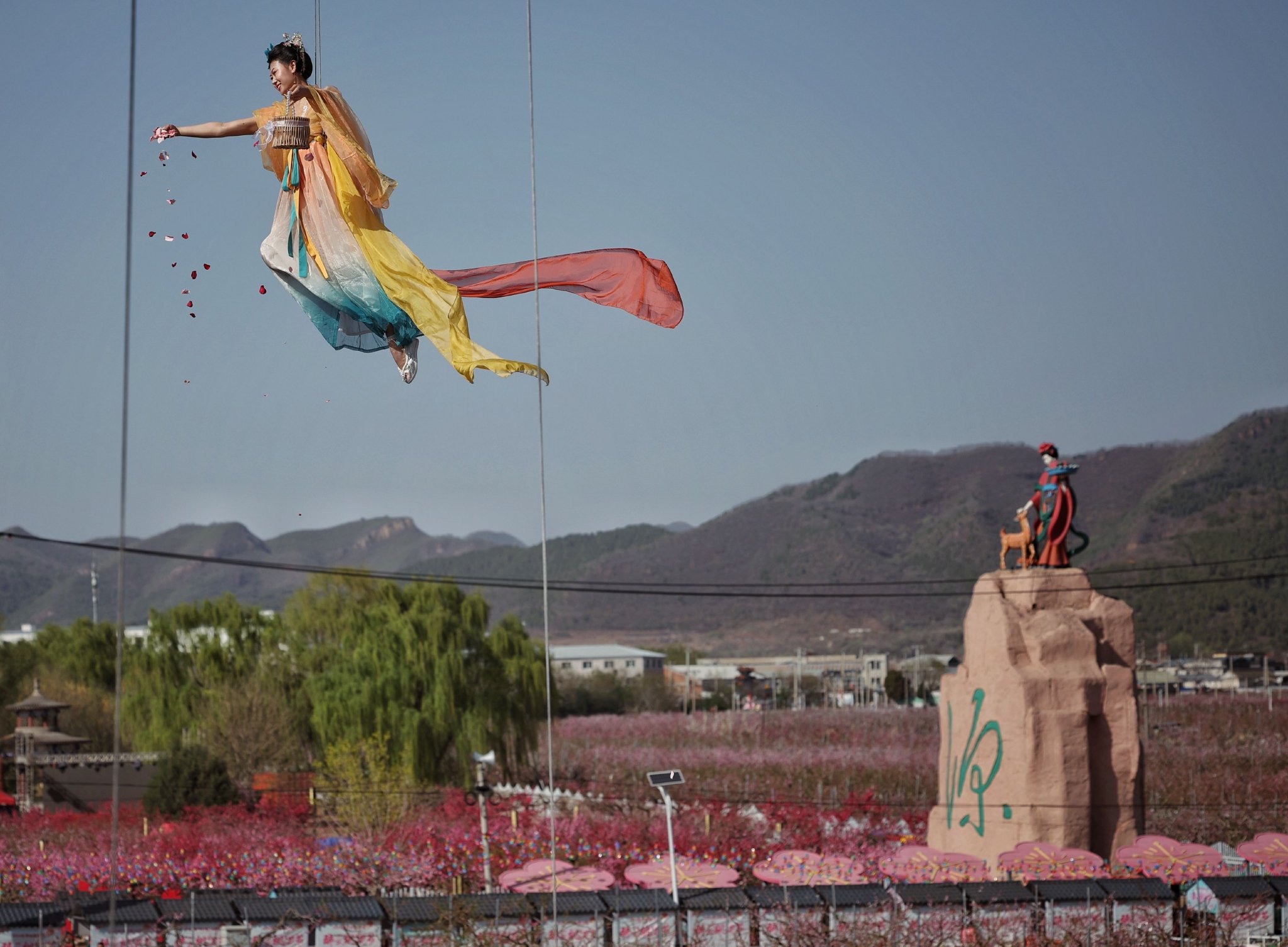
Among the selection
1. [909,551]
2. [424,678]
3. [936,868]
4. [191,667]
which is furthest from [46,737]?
[909,551]

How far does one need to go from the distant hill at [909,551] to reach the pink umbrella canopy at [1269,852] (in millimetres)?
71538

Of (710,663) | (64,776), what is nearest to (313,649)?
(64,776)

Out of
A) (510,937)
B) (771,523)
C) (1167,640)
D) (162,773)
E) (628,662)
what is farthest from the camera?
(771,523)

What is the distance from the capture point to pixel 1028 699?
16.7 meters

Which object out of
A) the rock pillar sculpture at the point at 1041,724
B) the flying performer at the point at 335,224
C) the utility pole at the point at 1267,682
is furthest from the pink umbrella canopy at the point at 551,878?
the utility pole at the point at 1267,682

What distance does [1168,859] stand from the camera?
15.8 m

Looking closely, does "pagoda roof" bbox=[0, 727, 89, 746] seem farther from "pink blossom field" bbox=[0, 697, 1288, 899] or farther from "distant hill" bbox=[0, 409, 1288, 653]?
"distant hill" bbox=[0, 409, 1288, 653]

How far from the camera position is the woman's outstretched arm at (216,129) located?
16.9 feet

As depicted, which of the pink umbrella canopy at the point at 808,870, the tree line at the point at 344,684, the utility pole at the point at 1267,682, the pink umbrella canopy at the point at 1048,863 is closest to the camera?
the pink umbrella canopy at the point at 1048,863

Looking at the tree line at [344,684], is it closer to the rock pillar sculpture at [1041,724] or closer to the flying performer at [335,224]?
the rock pillar sculpture at [1041,724]

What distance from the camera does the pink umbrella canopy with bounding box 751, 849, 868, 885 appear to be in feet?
54.1

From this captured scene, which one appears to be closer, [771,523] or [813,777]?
[813,777]

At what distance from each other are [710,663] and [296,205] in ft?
329

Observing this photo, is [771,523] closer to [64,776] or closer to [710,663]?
[710,663]
